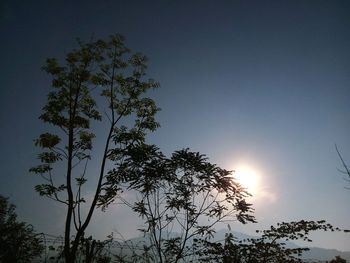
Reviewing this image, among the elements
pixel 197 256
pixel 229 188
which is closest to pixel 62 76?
pixel 229 188

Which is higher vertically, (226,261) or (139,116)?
(139,116)

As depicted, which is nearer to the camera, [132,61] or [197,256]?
[197,256]

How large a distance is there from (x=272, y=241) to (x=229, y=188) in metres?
3.98

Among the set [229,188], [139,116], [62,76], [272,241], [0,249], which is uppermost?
[62,76]

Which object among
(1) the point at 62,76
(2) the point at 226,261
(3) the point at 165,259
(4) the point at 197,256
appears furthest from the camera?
(1) the point at 62,76

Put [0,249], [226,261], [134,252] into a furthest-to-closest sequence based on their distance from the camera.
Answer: [226,261]
[134,252]
[0,249]

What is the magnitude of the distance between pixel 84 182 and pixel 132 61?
21.4 feet

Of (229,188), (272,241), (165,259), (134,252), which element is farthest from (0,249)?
(272,241)

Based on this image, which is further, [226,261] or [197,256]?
[197,256]

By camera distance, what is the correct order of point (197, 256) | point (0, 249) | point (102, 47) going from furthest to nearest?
1. point (102, 47)
2. point (197, 256)
3. point (0, 249)

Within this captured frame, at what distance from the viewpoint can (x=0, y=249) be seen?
5.65 metres

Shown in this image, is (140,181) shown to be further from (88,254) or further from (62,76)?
(62,76)

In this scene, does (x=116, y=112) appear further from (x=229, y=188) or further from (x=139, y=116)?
(x=229, y=188)

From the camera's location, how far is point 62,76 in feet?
41.1
